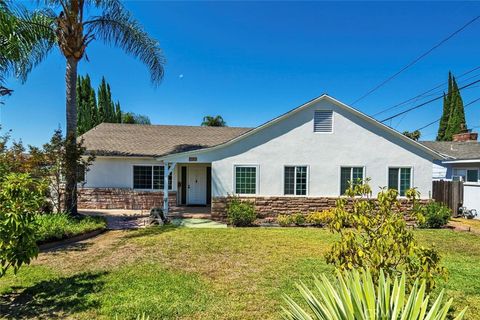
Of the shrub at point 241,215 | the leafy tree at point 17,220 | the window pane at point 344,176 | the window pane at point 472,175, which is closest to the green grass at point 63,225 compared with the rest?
the leafy tree at point 17,220

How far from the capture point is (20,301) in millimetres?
5184

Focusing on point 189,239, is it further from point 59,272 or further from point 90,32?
point 90,32

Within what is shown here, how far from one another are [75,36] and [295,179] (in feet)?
38.5

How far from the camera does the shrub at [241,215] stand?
1268cm

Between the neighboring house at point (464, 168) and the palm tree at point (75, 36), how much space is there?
17057mm

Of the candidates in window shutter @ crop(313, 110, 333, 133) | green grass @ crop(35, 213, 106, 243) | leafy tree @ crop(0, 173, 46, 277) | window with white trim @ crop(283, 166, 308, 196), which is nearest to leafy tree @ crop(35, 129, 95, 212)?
green grass @ crop(35, 213, 106, 243)

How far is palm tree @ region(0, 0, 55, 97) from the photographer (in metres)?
8.65

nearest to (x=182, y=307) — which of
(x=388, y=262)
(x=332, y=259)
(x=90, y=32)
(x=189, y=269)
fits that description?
(x=189, y=269)

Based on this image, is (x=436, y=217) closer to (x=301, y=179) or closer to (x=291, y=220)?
(x=301, y=179)

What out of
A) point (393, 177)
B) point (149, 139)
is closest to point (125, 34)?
point (149, 139)

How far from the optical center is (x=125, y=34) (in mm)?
13312

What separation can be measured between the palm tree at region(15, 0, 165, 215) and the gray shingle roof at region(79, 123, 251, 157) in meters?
4.20

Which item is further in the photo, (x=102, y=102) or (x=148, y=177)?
(x=102, y=102)

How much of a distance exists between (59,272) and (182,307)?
359 centimetres
